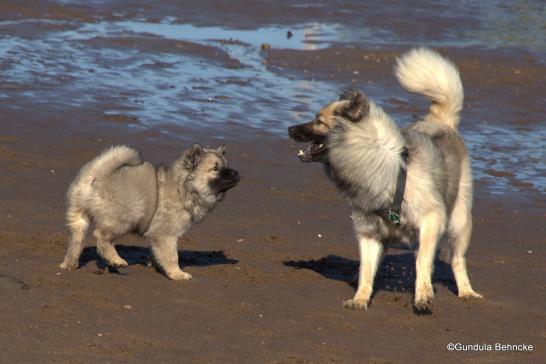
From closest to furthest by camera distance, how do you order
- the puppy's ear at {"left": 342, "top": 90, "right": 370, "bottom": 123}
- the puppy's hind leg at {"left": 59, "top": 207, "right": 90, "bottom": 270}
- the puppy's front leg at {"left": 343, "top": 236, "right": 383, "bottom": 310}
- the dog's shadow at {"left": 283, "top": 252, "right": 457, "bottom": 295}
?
the puppy's ear at {"left": 342, "top": 90, "right": 370, "bottom": 123} → the puppy's hind leg at {"left": 59, "top": 207, "right": 90, "bottom": 270} → the puppy's front leg at {"left": 343, "top": 236, "right": 383, "bottom": 310} → the dog's shadow at {"left": 283, "top": 252, "right": 457, "bottom": 295}

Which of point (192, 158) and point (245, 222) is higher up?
point (192, 158)

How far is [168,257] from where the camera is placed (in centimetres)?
865

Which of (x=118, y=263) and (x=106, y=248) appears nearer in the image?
(x=106, y=248)

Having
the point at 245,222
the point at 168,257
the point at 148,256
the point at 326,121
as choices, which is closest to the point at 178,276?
the point at 168,257

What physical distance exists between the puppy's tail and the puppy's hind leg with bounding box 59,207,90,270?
2931mm

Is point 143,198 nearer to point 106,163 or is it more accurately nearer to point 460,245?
point 106,163

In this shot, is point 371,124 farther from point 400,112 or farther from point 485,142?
point 400,112

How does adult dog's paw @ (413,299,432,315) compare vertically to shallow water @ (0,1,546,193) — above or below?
above

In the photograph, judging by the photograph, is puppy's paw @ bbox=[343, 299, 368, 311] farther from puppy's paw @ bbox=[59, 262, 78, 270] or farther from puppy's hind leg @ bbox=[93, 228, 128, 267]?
puppy's paw @ bbox=[59, 262, 78, 270]

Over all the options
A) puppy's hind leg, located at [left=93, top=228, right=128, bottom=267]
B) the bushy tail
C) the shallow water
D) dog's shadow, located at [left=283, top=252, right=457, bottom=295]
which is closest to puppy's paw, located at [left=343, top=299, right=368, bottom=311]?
dog's shadow, located at [left=283, top=252, right=457, bottom=295]

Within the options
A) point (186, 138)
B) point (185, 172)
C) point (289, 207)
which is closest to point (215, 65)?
point (186, 138)

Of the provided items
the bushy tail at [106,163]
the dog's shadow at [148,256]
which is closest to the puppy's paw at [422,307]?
the dog's shadow at [148,256]

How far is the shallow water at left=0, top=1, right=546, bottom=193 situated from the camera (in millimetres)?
14547

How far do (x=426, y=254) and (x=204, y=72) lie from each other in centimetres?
1003
